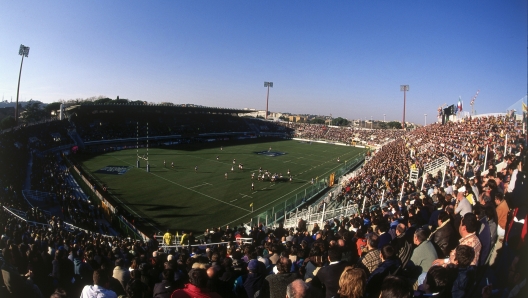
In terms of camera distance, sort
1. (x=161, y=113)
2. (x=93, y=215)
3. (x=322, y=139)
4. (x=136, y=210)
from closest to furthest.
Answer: (x=93, y=215) → (x=136, y=210) → (x=161, y=113) → (x=322, y=139)

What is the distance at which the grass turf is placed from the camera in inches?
864

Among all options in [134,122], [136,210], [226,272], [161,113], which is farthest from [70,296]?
[161,113]

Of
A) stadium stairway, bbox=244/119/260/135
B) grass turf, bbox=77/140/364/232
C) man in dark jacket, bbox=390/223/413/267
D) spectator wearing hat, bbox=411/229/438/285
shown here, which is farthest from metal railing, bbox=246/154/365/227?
stadium stairway, bbox=244/119/260/135

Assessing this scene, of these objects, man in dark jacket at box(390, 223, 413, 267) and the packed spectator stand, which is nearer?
the packed spectator stand

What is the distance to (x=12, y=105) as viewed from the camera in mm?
55125

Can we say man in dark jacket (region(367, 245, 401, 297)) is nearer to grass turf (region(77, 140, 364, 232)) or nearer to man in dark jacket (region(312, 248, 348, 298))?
man in dark jacket (region(312, 248, 348, 298))

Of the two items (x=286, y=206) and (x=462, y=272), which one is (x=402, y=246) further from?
(x=286, y=206)

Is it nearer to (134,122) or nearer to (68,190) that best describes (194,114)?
(134,122)

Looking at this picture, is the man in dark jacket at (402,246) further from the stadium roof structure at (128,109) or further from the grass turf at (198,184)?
the stadium roof structure at (128,109)

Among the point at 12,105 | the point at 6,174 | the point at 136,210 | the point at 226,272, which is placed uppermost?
the point at 12,105

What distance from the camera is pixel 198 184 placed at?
3027 centimetres

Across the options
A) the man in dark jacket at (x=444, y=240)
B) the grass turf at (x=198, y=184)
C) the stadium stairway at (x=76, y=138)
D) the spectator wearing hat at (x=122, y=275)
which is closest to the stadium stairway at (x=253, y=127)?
the grass turf at (x=198, y=184)

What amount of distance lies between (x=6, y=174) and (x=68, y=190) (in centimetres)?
402

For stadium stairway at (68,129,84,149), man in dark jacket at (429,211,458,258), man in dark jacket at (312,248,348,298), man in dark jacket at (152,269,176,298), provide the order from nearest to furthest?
1. man in dark jacket at (312,248,348,298)
2. man in dark jacket at (152,269,176,298)
3. man in dark jacket at (429,211,458,258)
4. stadium stairway at (68,129,84,149)
